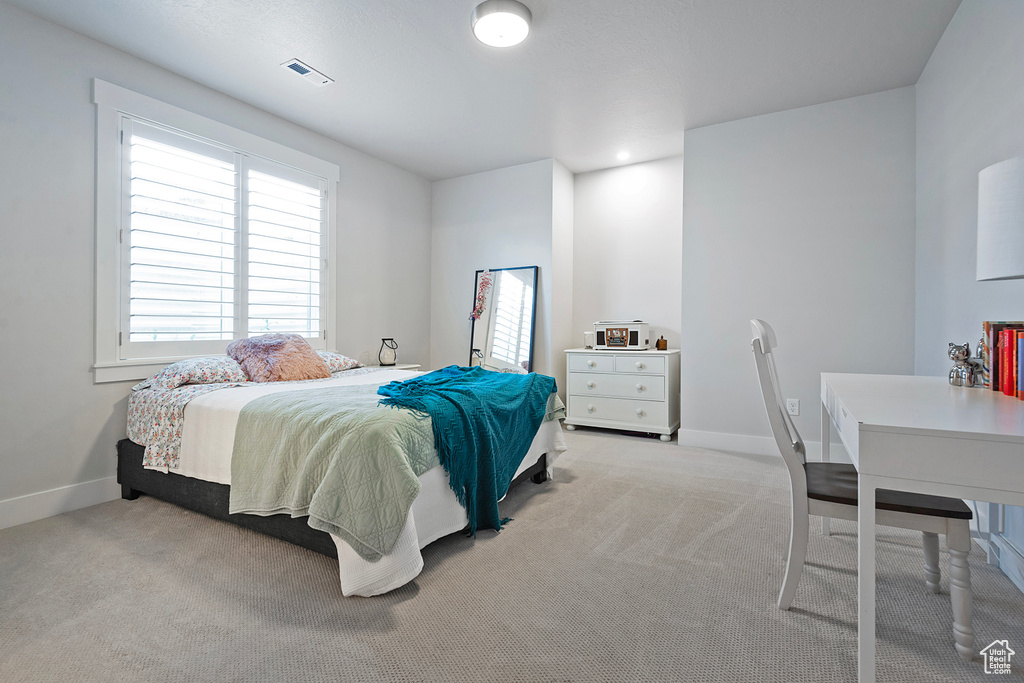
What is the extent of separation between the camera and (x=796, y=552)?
1.59 metres

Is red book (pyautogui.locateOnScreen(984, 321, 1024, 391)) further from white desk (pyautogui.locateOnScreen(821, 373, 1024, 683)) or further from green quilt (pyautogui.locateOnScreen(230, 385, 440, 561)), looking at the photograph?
Answer: green quilt (pyautogui.locateOnScreen(230, 385, 440, 561))

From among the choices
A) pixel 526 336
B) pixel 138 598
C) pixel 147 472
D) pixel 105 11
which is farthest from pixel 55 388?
pixel 526 336

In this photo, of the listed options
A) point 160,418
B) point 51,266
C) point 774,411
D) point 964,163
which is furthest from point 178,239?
point 964,163

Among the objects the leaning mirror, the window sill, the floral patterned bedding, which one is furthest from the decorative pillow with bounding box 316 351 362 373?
the leaning mirror

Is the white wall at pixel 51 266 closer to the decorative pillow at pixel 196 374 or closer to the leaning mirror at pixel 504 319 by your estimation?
the decorative pillow at pixel 196 374

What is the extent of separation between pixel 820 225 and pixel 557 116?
211cm

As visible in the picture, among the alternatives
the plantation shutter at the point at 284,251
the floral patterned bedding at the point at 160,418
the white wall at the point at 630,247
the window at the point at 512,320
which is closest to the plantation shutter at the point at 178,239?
the plantation shutter at the point at 284,251

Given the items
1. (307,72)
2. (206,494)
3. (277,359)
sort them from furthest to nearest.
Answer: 1. (277,359)
2. (307,72)
3. (206,494)

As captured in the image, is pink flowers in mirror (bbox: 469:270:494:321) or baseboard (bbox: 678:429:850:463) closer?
baseboard (bbox: 678:429:850:463)

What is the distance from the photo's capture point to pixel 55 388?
2.56m

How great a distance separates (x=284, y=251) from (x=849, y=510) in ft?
12.5

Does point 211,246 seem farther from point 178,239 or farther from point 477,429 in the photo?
point 477,429

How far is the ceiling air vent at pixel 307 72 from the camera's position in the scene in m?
2.92

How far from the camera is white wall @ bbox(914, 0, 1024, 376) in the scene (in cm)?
192
